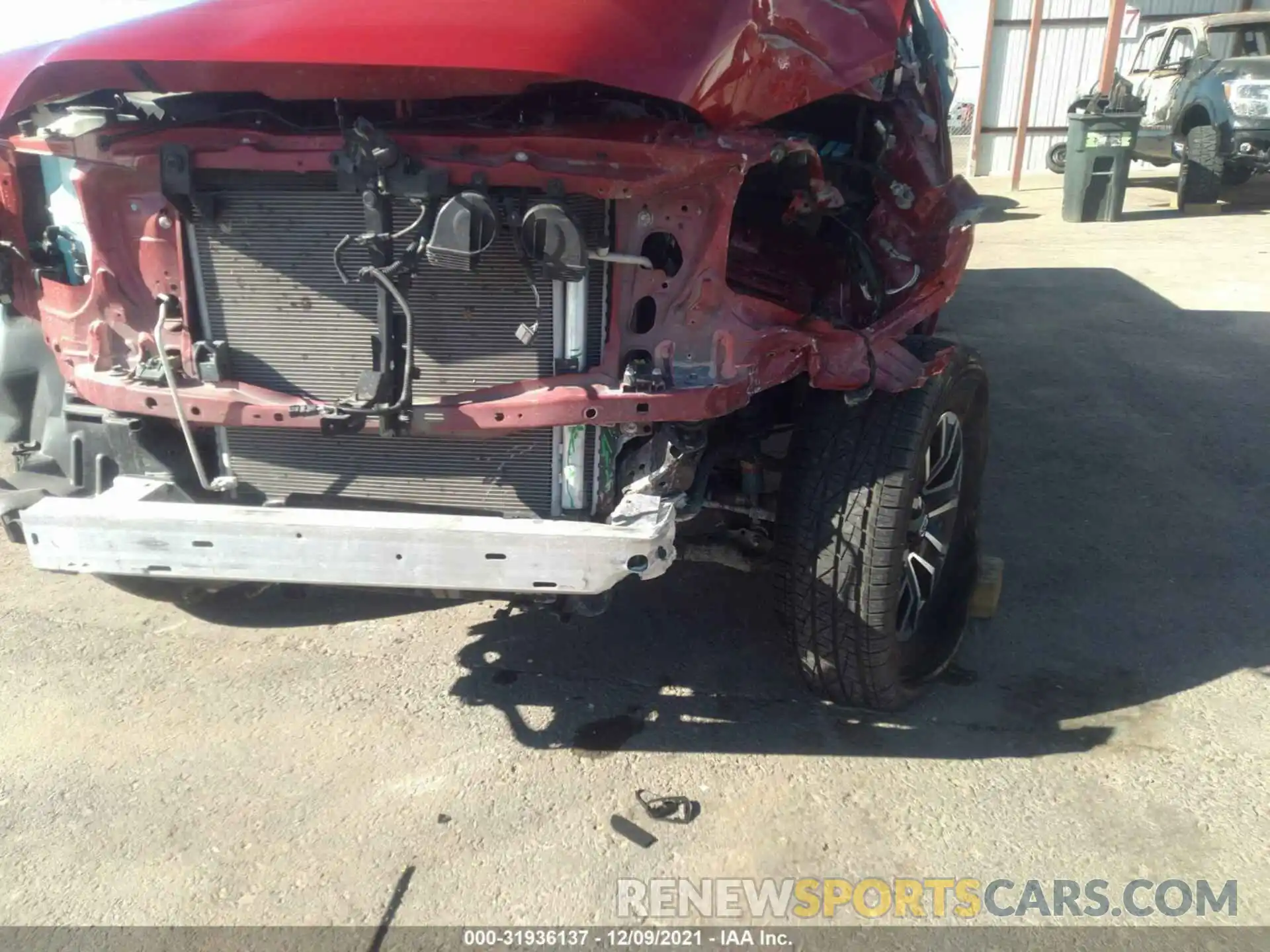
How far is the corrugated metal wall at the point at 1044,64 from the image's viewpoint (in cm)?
1581

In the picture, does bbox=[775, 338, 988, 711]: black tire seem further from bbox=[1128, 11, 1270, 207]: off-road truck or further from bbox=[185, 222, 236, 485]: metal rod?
bbox=[1128, 11, 1270, 207]: off-road truck

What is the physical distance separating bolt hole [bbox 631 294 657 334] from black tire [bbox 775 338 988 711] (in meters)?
0.59

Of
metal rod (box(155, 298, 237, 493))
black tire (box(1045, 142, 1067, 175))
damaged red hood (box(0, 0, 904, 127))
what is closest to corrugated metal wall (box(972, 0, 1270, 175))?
black tire (box(1045, 142, 1067, 175))

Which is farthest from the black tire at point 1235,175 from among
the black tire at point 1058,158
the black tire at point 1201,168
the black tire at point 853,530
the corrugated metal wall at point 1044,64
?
the black tire at point 853,530

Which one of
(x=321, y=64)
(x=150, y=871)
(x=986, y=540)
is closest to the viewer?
(x=321, y=64)

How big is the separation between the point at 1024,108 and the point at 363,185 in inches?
622

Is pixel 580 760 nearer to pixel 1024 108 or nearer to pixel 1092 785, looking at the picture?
pixel 1092 785

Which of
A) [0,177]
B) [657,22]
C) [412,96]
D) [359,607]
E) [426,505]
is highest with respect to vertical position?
[657,22]

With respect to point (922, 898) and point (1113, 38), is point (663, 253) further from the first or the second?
point (1113, 38)

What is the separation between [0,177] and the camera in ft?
8.91

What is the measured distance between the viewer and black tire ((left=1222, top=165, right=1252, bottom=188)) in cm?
1233

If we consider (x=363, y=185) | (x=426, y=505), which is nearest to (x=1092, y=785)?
(x=426, y=505)

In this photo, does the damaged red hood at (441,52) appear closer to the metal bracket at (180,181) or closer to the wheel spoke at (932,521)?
the metal bracket at (180,181)

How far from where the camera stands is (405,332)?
2359 millimetres
